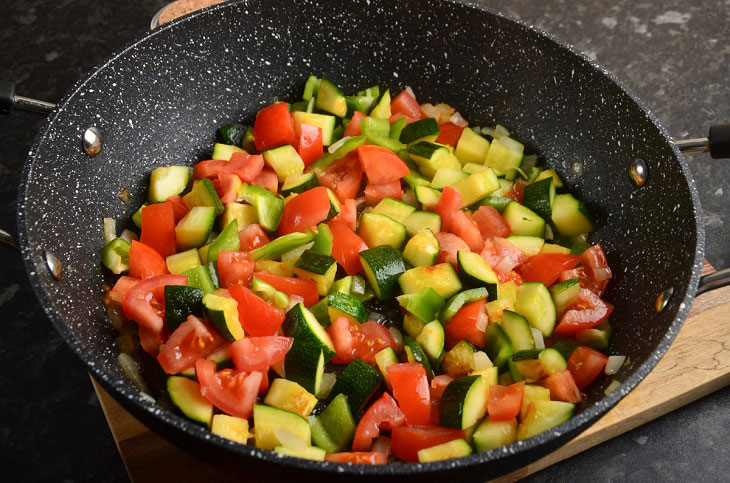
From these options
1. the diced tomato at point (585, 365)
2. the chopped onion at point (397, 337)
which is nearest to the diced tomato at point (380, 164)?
the chopped onion at point (397, 337)

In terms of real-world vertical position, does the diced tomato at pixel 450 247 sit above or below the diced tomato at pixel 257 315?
above

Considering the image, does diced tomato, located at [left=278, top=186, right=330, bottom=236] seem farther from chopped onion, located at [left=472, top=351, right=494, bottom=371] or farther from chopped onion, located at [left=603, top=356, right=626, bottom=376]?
chopped onion, located at [left=603, top=356, right=626, bottom=376]

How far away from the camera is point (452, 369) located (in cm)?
179

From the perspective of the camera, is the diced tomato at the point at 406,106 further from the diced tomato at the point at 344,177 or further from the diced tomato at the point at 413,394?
the diced tomato at the point at 413,394

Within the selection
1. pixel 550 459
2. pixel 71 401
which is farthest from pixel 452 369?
pixel 71 401

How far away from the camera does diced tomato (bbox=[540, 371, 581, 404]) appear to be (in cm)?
170

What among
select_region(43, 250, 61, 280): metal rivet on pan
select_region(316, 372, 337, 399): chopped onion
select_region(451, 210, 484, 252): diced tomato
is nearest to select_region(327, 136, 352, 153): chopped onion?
select_region(451, 210, 484, 252): diced tomato

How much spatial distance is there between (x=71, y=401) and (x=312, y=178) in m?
0.91

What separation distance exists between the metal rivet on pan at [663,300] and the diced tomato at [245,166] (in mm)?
1121

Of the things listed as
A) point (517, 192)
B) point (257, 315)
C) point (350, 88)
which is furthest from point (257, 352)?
point (350, 88)

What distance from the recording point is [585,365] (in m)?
1.76

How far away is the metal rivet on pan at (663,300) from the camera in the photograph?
1.74 m

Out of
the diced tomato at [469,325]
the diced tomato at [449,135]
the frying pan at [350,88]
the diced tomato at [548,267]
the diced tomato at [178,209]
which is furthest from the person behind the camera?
the diced tomato at [449,135]

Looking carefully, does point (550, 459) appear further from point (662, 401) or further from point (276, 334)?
point (276, 334)
